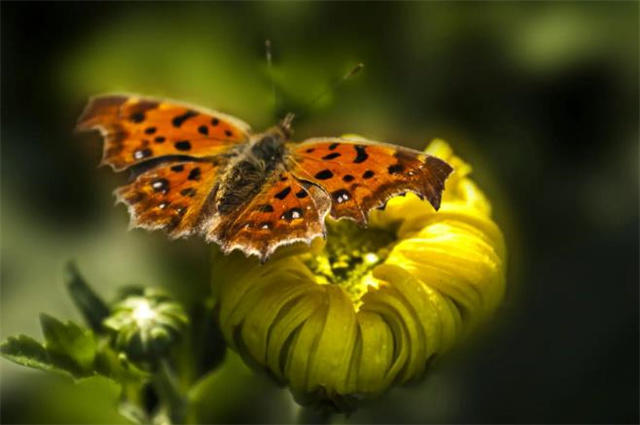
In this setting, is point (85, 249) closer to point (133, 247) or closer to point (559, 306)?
point (133, 247)

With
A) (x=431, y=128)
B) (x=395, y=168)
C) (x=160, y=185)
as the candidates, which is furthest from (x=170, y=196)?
(x=431, y=128)

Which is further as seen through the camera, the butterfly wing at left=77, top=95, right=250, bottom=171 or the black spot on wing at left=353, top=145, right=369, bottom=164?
the butterfly wing at left=77, top=95, right=250, bottom=171

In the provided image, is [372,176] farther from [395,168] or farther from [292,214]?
[292,214]

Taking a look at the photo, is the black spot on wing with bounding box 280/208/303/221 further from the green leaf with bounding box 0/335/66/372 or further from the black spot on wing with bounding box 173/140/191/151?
the green leaf with bounding box 0/335/66/372

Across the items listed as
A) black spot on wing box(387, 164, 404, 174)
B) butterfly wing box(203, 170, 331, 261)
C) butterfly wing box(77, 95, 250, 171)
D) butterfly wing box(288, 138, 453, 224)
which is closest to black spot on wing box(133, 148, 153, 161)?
butterfly wing box(77, 95, 250, 171)

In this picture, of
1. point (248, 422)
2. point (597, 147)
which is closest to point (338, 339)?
point (248, 422)

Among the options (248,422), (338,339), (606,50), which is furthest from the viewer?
(606,50)

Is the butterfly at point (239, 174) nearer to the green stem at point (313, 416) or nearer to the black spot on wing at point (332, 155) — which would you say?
the black spot on wing at point (332, 155)
